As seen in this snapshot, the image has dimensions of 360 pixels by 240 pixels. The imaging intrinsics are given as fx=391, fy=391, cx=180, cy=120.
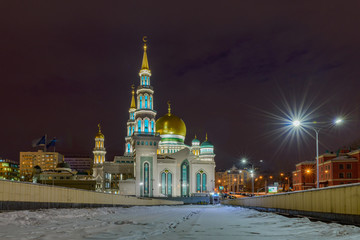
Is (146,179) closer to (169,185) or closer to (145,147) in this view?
(169,185)

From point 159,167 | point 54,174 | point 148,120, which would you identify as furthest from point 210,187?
point 54,174

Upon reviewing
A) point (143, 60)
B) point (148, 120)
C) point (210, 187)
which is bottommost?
point (210, 187)

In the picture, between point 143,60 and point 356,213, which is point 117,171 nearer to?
point 143,60

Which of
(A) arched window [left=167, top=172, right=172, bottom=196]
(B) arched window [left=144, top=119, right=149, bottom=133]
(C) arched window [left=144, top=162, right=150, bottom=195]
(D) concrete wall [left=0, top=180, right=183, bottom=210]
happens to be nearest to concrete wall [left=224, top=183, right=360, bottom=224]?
(D) concrete wall [left=0, top=180, right=183, bottom=210]

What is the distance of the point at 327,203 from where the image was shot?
16000 millimetres

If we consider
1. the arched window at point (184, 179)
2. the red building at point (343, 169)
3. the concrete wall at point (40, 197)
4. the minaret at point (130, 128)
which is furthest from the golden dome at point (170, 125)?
the concrete wall at point (40, 197)

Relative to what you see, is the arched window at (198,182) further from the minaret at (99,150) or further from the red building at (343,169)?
the minaret at (99,150)

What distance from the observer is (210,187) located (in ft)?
316

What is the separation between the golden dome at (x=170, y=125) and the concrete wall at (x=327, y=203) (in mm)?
85625

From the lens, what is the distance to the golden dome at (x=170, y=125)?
358 ft

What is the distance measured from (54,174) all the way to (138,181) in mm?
37656

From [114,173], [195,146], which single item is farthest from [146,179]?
[195,146]

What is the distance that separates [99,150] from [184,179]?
35.1 m

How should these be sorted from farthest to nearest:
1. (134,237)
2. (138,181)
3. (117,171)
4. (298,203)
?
(117,171)
(138,181)
(298,203)
(134,237)
